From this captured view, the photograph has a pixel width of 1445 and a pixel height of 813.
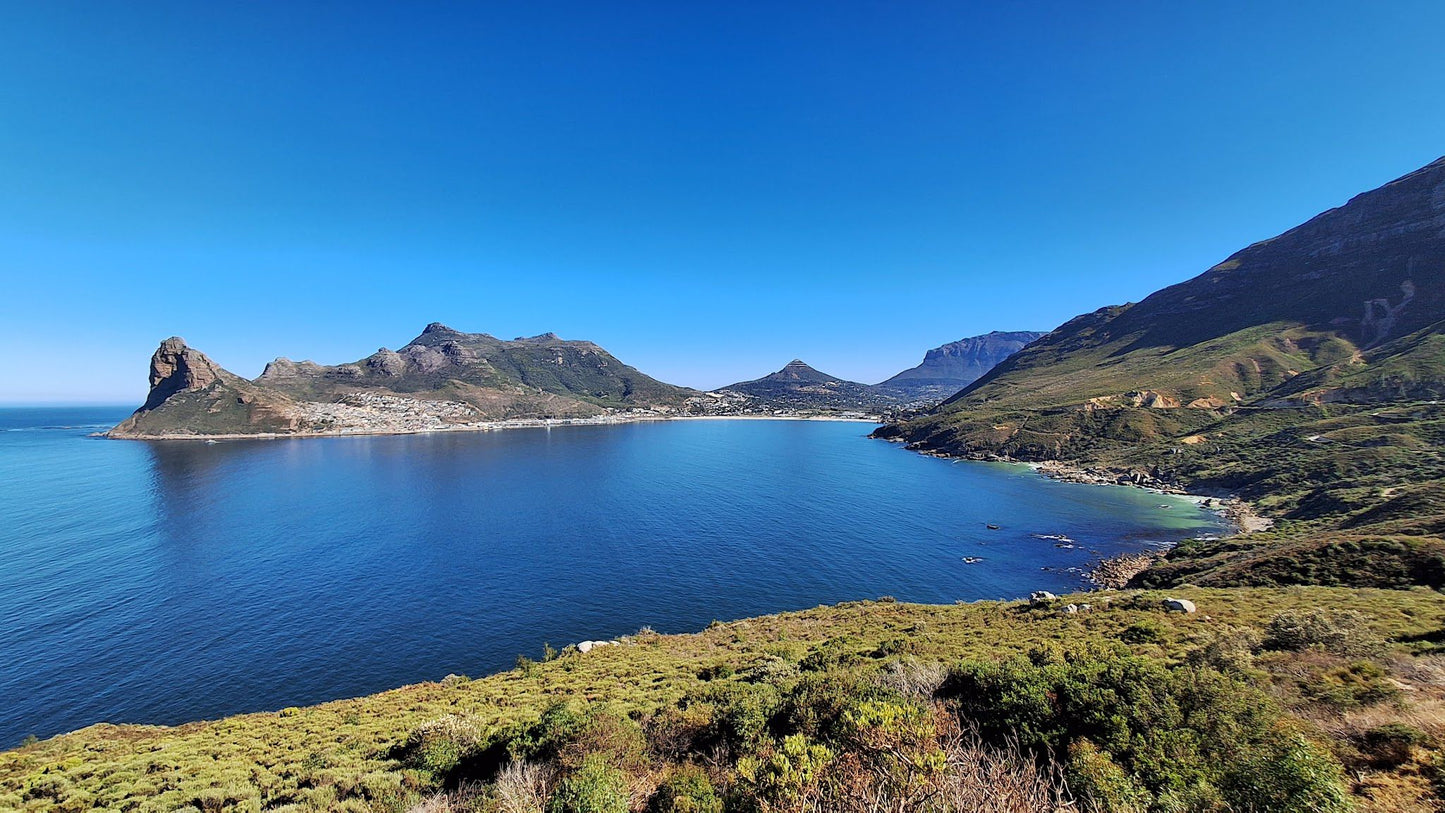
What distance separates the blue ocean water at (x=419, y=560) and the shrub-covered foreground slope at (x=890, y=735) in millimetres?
11228

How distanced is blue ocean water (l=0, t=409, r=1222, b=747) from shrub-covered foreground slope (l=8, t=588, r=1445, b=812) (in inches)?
442

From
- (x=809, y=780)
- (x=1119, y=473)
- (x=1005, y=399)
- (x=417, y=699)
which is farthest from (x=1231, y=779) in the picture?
(x=1005, y=399)

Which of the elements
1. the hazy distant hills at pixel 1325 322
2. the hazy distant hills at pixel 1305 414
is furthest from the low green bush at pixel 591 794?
the hazy distant hills at pixel 1325 322

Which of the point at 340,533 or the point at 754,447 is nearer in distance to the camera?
the point at 340,533

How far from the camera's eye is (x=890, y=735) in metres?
10.2

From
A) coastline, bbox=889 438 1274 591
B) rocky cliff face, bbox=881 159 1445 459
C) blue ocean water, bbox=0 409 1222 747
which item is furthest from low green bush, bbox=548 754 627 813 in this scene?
rocky cliff face, bbox=881 159 1445 459

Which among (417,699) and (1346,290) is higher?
(1346,290)

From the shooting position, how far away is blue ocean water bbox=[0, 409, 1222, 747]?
36375 millimetres

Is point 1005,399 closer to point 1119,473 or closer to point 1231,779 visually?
point 1119,473

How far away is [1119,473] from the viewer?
10588 cm

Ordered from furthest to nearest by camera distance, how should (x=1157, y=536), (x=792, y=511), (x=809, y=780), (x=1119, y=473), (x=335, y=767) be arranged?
(x=1119, y=473), (x=792, y=511), (x=1157, y=536), (x=335, y=767), (x=809, y=780)

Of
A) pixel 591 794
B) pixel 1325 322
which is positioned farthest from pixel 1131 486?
pixel 1325 322

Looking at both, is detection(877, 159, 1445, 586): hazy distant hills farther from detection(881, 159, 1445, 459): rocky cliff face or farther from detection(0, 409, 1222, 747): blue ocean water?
detection(0, 409, 1222, 747): blue ocean water

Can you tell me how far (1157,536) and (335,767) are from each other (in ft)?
281
